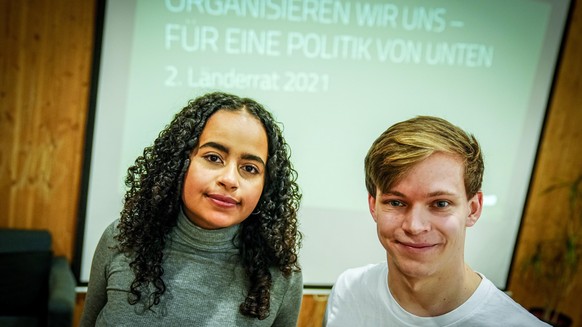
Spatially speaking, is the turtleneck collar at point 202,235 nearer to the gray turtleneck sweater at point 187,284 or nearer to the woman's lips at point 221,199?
the gray turtleneck sweater at point 187,284

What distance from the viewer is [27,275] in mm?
3252

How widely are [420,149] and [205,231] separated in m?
0.61

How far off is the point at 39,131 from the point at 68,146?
0.52ft

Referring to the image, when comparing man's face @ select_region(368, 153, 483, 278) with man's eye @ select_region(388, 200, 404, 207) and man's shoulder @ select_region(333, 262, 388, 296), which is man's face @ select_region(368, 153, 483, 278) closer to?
man's eye @ select_region(388, 200, 404, 207)

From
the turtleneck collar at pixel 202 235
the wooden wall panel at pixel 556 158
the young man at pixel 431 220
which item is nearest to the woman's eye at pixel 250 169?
the turtleneck collar at pixel 202 235

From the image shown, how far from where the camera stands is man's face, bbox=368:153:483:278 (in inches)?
56.2

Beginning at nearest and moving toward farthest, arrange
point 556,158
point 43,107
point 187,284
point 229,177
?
point 229,177, point 187,284, point 43,107, point 556,158

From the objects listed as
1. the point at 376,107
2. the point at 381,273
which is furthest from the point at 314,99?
the point at 381,273

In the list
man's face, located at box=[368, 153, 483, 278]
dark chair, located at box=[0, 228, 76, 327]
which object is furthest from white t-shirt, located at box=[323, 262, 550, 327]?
dark chair, located at box=[0, 228, 76, 327]

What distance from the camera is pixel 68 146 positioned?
10.8 feet

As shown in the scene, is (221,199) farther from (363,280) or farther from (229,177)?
(363,280)

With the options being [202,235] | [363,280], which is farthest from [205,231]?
[363,280]

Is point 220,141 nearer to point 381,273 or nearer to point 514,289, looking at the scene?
point 381,273

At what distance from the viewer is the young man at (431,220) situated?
4.70 feet
